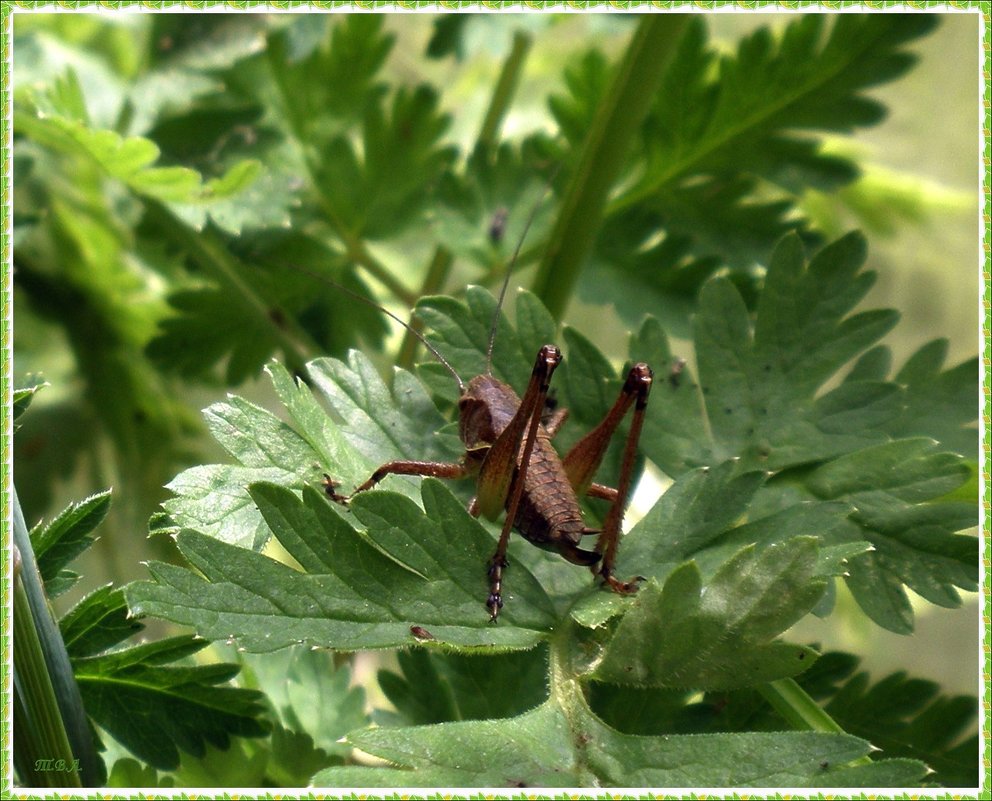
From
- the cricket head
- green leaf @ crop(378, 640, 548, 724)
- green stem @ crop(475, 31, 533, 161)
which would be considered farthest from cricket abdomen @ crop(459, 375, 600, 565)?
green stem @ crop(475, 31, 533, 161)

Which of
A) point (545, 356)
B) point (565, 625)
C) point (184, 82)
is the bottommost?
point (565, 625)

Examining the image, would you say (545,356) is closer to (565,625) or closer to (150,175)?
(565,625)

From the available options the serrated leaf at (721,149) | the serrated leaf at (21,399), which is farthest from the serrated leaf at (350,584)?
the serrated leaf at (721,149)

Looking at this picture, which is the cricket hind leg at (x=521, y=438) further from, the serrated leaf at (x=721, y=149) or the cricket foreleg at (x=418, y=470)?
the serrated leaf at (x=721, y=149)

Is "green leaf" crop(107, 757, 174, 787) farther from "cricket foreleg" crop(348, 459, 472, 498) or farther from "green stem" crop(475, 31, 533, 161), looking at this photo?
"green stem" crop(475, 31, 533, 161)

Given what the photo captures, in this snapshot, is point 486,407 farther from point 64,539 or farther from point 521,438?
point 64,539

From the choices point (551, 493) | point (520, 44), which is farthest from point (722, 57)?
point (551, 493)

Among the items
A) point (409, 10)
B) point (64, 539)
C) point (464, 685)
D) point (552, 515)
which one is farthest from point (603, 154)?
point (64, 539)
